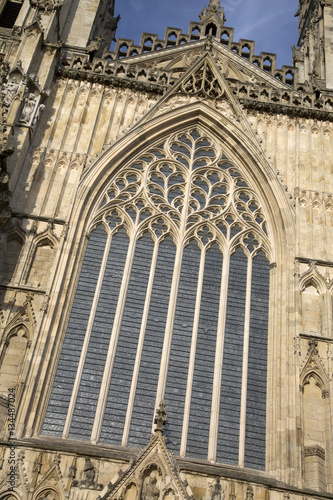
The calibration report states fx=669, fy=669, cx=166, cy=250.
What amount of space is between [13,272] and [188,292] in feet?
12.5

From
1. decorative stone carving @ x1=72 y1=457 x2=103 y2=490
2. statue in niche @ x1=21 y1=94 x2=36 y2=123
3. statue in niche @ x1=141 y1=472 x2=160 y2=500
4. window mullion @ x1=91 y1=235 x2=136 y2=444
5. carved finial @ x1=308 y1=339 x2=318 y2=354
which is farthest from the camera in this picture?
statue in niche @ x1=21 y1=94 x2=36 y2=123

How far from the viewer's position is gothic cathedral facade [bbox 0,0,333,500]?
478 inches

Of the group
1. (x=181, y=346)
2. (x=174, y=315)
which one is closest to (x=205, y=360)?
(x=181, y=346)

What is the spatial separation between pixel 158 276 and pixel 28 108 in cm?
525

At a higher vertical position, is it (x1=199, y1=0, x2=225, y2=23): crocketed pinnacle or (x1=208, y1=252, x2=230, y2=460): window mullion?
(x1=199, y1=0, x2=225, y2=23): crocketed pinnacle

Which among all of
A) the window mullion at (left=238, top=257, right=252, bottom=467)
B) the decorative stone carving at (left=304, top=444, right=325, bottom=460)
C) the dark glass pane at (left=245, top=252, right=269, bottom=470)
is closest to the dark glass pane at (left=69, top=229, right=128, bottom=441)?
the window mullion at (left=238, top=257, right=252, bottom=467)

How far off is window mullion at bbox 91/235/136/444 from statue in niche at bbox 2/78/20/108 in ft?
14.0

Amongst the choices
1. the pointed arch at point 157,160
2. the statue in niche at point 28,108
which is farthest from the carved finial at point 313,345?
the statue in niche at point 28,108

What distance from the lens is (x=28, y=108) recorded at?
16.2 meters

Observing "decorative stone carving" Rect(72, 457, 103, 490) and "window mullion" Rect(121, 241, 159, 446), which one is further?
"window mullion" Rect(121, 241, 159, 446)

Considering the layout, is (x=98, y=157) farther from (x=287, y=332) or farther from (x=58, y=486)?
(x=58, y=486)

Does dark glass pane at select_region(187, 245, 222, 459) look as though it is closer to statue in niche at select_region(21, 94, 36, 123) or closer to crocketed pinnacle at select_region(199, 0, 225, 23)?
statue in niche at select_region(21, 94, 36, 123)

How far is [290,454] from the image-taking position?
1235 centimetres

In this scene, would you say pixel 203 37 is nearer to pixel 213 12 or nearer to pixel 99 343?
pixel 213 12
